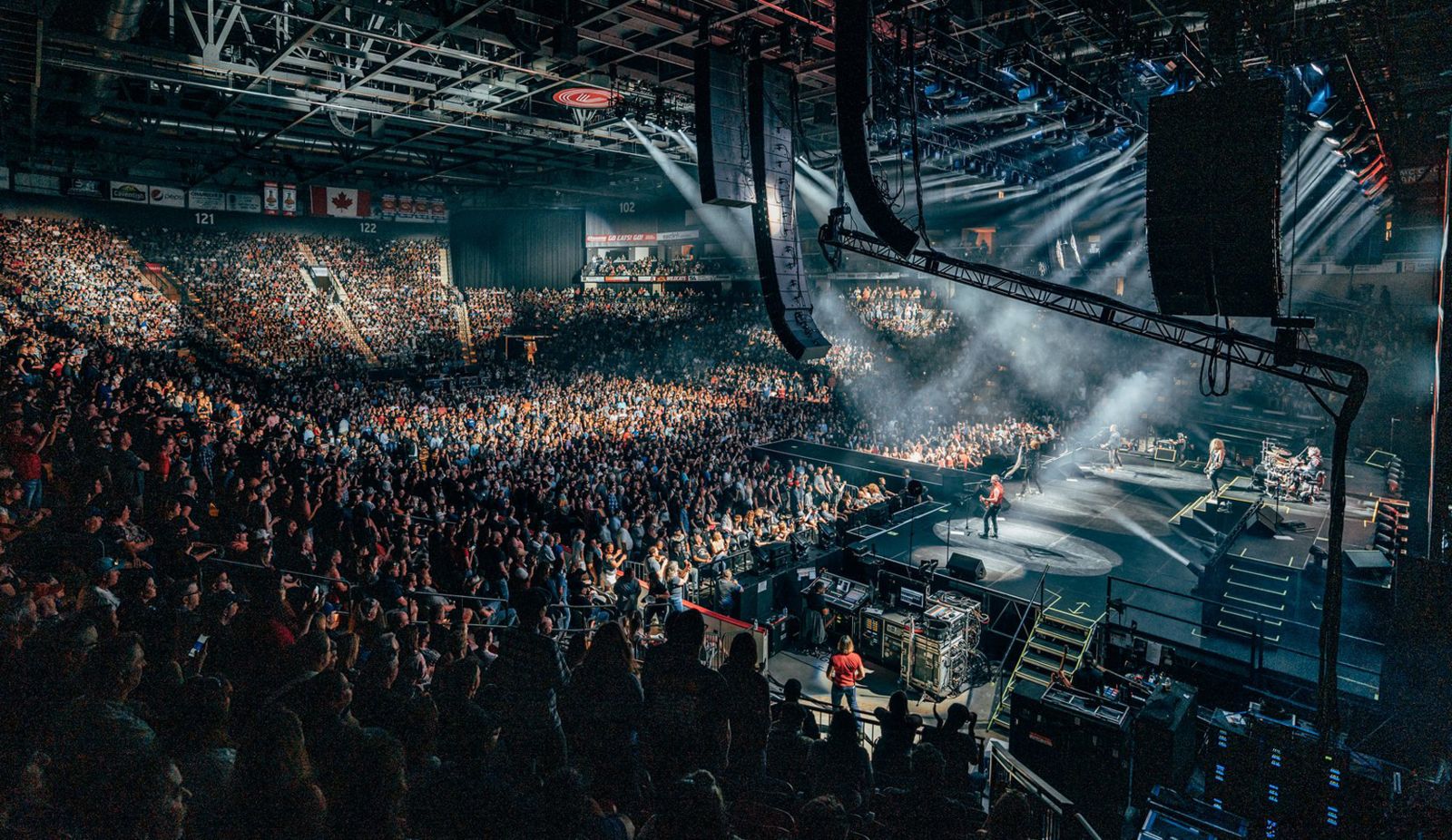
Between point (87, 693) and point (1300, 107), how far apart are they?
12964 millimetres

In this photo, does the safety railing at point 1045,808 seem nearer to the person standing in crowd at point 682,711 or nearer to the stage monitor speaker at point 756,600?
the person standing in crowd at point 682,711

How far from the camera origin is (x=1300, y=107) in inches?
375

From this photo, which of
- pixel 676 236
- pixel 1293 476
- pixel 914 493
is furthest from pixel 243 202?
pixel 1293 476

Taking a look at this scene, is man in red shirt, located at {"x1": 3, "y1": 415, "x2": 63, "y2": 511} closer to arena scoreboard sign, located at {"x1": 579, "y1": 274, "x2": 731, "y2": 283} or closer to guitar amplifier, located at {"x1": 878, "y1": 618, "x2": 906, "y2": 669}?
guitar amplifier, located at {"x1": 878, "y1": 618, "x2": 906, "y2": 669}

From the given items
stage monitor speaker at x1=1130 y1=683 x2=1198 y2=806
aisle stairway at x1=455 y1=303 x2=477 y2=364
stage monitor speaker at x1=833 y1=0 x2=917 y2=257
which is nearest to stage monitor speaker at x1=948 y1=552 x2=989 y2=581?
stage monitor speaker at x1=1130 y1=683 x2=1198 y2=806

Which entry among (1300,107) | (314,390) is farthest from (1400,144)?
(314,390)

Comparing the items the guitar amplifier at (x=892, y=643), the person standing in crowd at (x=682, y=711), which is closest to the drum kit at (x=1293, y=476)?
the guitar amplifier at (x=892, y=643)

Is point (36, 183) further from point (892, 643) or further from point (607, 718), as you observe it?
point (607, 718)

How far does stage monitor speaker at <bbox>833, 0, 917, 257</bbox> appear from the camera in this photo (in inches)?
229

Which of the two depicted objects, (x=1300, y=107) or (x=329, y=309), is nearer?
(x=1300, y=107)

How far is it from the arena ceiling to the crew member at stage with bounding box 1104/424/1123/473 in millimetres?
7941

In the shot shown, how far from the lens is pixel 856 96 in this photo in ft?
19.4

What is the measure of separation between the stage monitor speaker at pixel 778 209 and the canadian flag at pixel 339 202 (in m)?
26.5

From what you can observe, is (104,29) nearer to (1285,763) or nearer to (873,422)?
(1285,763)
